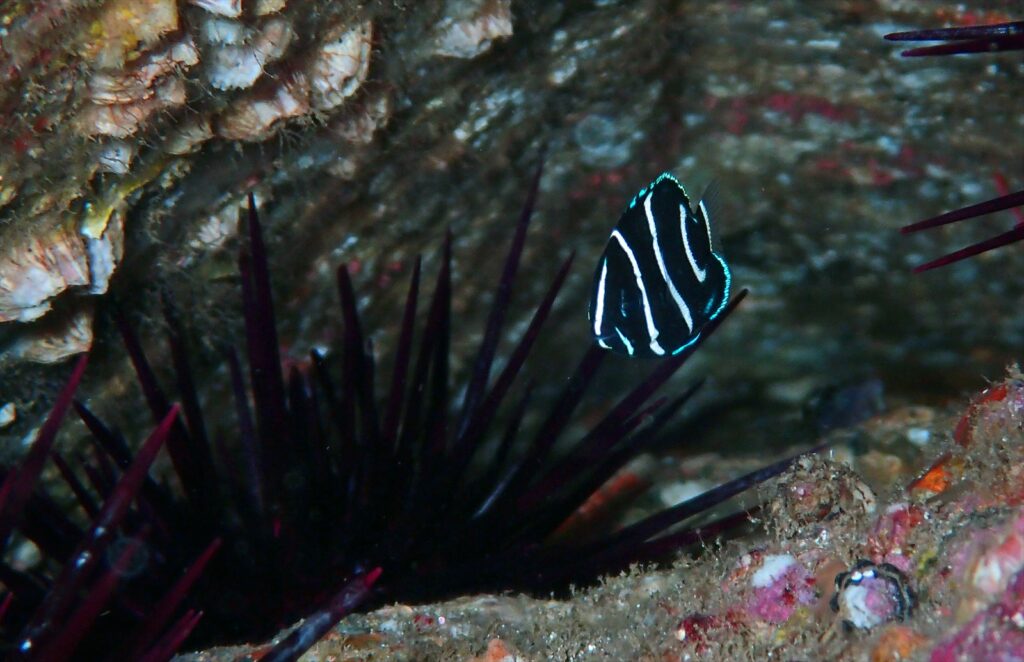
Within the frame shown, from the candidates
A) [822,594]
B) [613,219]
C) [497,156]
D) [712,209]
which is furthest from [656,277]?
[613,219]

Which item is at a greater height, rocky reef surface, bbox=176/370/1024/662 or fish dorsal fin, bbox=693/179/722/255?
fish dorsal fin, bbox=693/179/722/255

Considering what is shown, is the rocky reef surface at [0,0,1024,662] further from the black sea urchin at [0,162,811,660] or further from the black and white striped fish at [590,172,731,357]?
the black and white striped fish at [590,172,731,357]

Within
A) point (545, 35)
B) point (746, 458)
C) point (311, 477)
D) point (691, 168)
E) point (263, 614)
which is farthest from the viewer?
point (691, 168)

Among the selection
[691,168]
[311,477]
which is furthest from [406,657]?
[691,168]

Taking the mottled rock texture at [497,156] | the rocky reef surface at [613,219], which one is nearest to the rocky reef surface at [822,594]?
the rocky reef surface at [613,219]

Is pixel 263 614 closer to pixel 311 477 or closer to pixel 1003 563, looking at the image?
pixel 311 477

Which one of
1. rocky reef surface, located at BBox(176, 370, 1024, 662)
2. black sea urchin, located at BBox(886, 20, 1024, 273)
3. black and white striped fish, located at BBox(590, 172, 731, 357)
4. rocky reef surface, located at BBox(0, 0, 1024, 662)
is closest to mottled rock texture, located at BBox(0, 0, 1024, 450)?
rocky reef surface, located at BBox(0, 0, 1024, 662)
